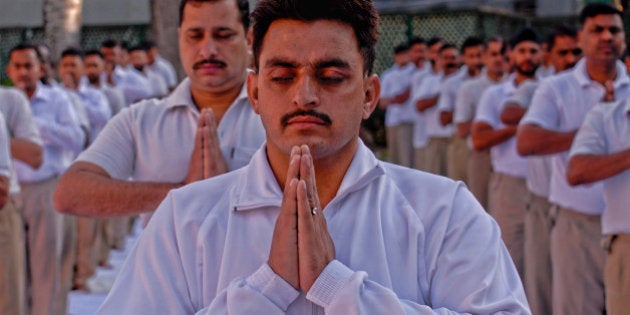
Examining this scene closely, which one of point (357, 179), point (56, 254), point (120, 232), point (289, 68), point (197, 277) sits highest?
point (289, 68)

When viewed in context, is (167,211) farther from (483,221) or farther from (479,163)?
(479,163)

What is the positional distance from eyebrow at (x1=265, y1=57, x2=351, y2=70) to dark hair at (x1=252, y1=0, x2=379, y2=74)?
0.08 meters

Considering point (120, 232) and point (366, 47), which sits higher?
point (366, 47)

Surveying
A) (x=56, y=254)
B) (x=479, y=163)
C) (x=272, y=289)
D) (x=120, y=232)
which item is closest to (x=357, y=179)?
(x=272, y=289)

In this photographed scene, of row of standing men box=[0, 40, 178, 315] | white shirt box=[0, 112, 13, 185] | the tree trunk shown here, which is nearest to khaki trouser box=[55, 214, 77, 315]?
row of standing men box=[0, 40, 178, 315]

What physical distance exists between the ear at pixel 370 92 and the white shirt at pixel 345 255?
0.17m

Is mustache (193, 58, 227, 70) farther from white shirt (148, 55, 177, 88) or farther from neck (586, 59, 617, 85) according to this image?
white shirt (148, 55, 177, 88)

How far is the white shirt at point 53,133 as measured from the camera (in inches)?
356

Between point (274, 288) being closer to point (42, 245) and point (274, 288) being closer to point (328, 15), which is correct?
point (328, 15)

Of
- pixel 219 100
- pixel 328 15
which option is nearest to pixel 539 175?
pixel 219 100

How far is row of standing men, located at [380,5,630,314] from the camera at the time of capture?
6262 mm

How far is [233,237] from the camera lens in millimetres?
3012

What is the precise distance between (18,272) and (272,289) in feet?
18.0

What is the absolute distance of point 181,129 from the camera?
4723 millimetres
